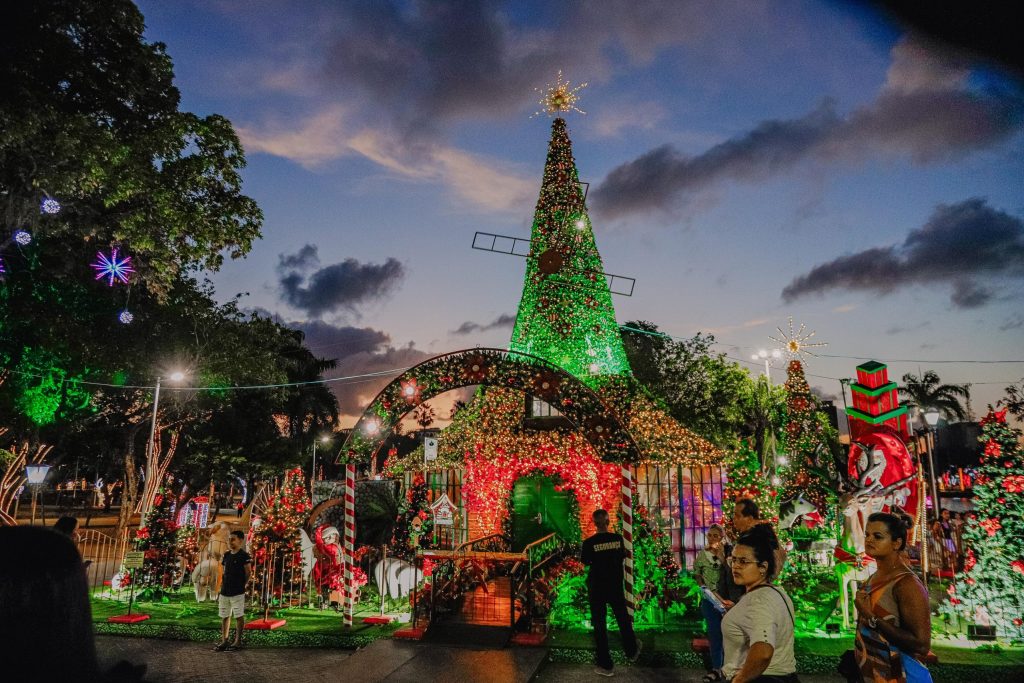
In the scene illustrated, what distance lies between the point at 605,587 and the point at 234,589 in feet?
16.2

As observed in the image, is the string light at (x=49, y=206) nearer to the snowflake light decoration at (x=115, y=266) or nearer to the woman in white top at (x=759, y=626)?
the snowflake light decoration at (x=115, y=266)

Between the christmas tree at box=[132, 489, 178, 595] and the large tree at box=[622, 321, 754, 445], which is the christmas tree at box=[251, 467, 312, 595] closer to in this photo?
the christmas tree at box=[132, 489, 178, 595]

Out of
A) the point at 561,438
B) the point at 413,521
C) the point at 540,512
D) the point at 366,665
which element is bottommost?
the point at 366,665

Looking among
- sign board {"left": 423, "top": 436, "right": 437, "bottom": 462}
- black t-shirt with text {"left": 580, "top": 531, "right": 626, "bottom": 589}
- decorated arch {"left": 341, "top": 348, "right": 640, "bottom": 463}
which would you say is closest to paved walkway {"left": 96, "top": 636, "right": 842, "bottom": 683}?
black t-shirt with text {"left": 580, "top": 531, "right": 626, "bottom": 589}

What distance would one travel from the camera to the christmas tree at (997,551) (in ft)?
28.5

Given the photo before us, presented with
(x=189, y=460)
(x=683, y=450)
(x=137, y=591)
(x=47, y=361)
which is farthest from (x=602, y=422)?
(x=189, y=460)

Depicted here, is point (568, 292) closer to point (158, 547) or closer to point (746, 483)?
point (746, 483)

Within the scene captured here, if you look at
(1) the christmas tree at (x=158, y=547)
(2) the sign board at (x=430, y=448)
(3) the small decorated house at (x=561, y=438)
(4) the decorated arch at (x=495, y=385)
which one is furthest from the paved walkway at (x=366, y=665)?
(2) the sign board at (x=430, y=448)

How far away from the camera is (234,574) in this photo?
27.5 ft

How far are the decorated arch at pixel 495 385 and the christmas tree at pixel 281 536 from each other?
1959 millimetres

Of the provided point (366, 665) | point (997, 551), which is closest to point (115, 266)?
point (366, 665)

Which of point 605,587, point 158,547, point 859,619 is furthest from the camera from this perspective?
point 158,547

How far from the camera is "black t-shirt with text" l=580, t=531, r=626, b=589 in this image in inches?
289

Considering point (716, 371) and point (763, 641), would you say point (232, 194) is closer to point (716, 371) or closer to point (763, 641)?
point (763, 641)
